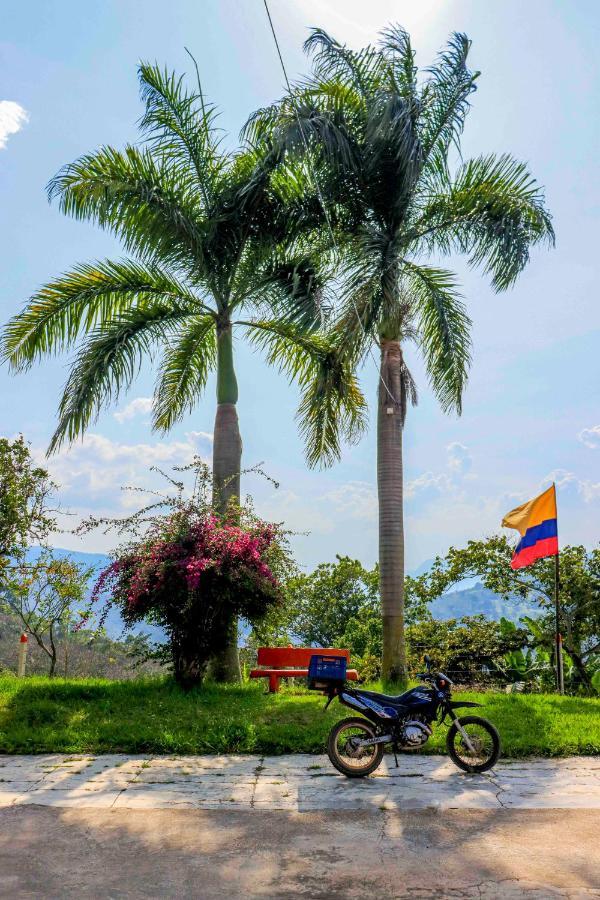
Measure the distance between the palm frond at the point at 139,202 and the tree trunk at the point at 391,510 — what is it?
A: 3565 millimetres

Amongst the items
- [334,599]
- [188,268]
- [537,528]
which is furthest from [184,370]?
[334,599]

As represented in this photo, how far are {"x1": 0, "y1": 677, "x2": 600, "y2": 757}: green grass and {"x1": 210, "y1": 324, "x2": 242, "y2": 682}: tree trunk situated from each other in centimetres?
94

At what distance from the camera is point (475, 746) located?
7.20 metres

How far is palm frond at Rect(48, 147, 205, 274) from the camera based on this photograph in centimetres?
1226

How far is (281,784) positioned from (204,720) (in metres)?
2.26

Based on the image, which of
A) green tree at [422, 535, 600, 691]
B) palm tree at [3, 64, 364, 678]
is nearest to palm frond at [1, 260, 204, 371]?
palm tree at [3, 64, 364, 678]

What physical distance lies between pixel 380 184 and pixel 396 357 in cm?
274

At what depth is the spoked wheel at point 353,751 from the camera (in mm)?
6941

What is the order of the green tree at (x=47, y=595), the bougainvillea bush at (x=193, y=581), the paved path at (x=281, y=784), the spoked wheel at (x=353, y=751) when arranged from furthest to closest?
the green tree at (x=47, y=595) < the bougainvillea bush at (x=193, y=581) < the spoked wheel at (x=353, y=751) < the paved path at (x=281, y=784)

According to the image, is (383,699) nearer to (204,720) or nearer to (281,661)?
(204,720)

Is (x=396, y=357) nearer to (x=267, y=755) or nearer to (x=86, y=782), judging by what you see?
(x=267, y=755)

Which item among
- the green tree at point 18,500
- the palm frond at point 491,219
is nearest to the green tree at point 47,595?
the green tree at point 18,500

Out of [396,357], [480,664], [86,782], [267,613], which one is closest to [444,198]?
[396,357]

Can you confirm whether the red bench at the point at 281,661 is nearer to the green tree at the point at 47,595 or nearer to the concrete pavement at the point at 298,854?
the concrete pavement at the point at 298,854
